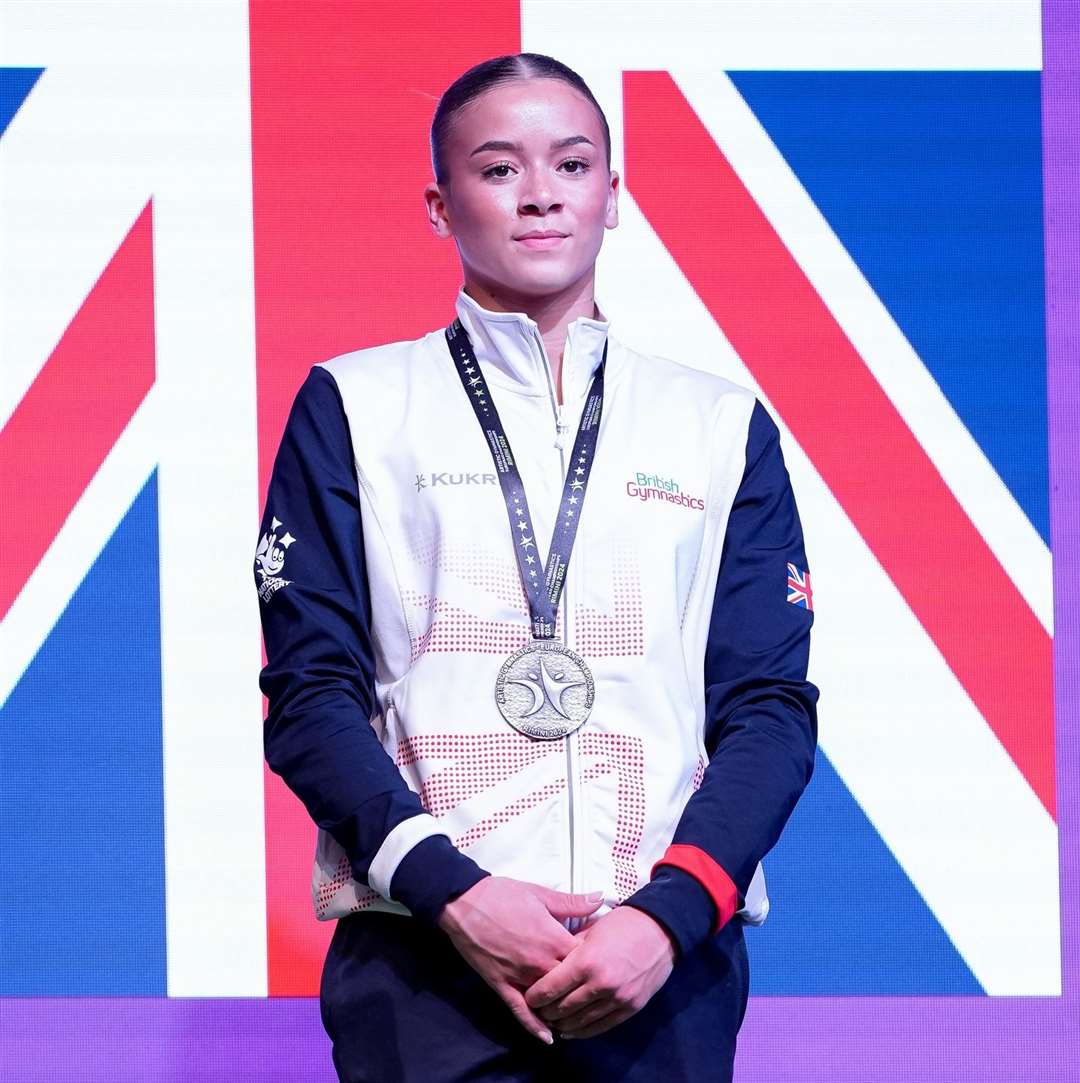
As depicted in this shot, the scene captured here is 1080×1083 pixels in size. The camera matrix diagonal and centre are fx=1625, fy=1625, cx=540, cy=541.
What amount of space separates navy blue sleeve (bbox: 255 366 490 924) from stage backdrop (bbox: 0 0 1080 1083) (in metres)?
1.05

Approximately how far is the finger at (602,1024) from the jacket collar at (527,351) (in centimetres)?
57

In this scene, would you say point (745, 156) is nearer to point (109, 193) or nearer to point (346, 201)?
point (346, 201)

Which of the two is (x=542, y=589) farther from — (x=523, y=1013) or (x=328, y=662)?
(x=523, y=1013)

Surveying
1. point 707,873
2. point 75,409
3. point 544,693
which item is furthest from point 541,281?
point 75,409

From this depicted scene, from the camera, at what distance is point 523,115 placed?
1.59 metres

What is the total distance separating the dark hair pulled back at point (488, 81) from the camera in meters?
1.62

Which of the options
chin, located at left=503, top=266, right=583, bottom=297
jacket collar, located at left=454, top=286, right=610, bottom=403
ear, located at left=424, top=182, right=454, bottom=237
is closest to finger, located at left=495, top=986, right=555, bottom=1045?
jacket collar, located at left=454, top=286, right=610, bottom=403

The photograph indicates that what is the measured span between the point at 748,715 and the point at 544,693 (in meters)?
0.20

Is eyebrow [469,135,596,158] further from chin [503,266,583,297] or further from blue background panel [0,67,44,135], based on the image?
blue background panel [0,67,44,135]

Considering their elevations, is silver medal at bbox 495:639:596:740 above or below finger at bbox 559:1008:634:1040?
above

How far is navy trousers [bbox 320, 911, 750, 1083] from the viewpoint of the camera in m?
1.35

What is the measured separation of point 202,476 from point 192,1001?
2.67 feet

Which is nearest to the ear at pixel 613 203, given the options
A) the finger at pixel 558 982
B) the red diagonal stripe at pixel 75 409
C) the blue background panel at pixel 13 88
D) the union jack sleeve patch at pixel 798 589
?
the union jack sleeve patch at pixel 798 589

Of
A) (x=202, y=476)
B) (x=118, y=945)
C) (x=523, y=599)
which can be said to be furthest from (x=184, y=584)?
(x=523, y=599)
